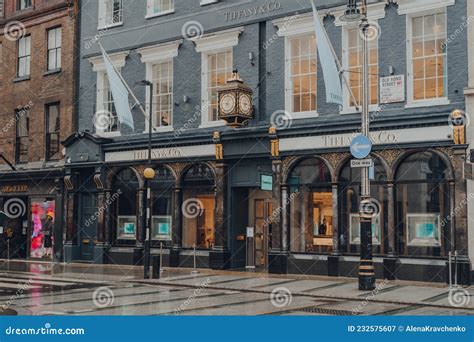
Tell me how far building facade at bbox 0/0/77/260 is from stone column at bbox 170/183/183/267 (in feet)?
21.3

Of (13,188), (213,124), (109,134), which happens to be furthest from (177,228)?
(13,188)

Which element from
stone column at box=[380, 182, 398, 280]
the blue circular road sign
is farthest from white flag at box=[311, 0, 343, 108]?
stone column at box=[380, 182, 398, 280]

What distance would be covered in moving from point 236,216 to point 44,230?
10565 millimetres

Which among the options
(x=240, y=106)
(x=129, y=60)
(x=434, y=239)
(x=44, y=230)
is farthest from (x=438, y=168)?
(x=44, y=230)

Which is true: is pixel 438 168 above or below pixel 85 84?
below

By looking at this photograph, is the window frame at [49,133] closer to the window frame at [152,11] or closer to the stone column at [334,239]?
the window frame at [152,11]

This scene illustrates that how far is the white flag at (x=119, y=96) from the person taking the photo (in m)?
24.5

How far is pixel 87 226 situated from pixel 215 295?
13.0 m

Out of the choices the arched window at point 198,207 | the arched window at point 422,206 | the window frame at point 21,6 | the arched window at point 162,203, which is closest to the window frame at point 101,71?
the arched window at point 162,203

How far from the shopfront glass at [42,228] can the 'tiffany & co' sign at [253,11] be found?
12091 millimetres

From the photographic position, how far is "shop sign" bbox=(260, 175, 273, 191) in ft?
72.5

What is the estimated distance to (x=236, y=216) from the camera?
24.5 m

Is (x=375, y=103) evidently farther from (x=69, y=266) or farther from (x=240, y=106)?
(x=69, y=266)

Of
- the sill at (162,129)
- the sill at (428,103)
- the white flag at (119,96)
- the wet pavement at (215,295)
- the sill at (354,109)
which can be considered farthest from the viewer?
the sill at (162,129)
